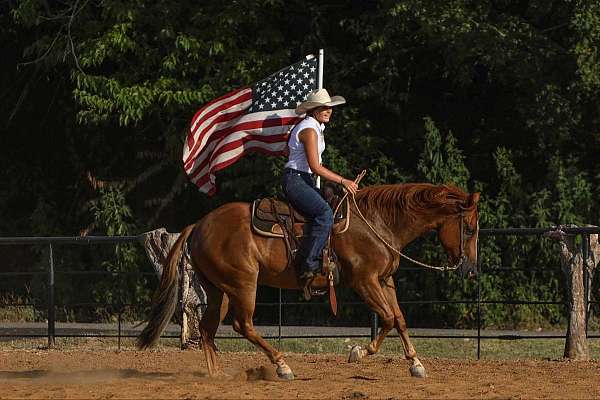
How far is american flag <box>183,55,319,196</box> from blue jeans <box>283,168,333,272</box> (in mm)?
2698

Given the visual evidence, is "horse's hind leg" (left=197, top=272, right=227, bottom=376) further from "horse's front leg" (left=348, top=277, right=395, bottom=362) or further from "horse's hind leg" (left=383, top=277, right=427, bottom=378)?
"horse's hind leg" (left=383, top=277, right=427, bottom=378)

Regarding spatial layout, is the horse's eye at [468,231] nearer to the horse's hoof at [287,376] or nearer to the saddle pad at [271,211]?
the saddle pad at [271,211]

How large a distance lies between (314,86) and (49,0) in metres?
10.4

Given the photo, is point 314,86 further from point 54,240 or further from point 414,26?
point 414,26

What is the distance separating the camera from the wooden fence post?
14.0m

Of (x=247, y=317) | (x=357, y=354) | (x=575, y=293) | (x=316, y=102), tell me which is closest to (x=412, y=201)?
(x=316, y=102)

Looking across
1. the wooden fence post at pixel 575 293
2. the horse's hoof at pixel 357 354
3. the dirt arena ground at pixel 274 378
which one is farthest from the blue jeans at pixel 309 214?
the wooden fence post at pixel 575 293

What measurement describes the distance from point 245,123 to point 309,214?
3.28 meters

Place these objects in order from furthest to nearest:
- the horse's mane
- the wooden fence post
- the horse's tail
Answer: the wooden fence post < the horse's tail < the horse's mane

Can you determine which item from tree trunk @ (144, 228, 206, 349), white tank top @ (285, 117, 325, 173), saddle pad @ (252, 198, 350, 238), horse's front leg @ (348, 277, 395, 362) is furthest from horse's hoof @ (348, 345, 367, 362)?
tree trunk @ (144, 228, 206, 349)

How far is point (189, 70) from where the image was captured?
2106 cm

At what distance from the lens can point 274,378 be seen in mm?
11773

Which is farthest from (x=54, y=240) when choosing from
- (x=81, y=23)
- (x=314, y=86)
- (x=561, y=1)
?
(x=561, y=1)

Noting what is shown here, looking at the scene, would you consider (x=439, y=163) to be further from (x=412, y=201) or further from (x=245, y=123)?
(x=412, y=201)
